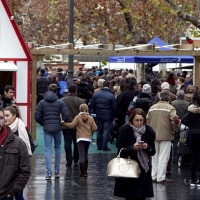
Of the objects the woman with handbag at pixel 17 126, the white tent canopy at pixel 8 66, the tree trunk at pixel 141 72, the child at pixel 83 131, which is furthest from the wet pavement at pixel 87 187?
the tree trunk at pixel 141 72

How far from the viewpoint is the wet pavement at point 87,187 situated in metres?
13.0

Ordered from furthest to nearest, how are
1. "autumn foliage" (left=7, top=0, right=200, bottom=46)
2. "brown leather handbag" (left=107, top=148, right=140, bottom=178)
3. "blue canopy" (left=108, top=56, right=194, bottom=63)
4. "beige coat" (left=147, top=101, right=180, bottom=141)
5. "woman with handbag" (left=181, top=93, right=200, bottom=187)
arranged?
"autumn foliage" (left=7, top=0, right=200, bottom=46) → "blue canopy" (left=108, top=56, right=194, bottom=63) → "beige coat" (left=147, top=101, right=180, bottom=141) → "woman with handbag" (left=181, top=93, right=200, bottom=187) → "brown leather handbag" (left=107, top=148, right=140, bottom=178)

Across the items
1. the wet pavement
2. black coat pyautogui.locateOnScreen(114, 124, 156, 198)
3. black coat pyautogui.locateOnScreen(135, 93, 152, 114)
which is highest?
black coat pyautogui.locateOnScreen(135, 93, 152, 114)

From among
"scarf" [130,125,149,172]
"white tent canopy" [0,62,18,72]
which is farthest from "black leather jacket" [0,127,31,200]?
"white tent canopy" [0,62,18,72]

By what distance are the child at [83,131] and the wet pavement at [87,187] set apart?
340mm

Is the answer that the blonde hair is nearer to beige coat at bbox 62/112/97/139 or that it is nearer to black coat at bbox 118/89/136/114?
beige coat at bbox 62/112/97/139

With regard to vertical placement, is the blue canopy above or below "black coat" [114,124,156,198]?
above

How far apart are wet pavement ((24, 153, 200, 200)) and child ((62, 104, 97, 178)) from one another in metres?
0.34

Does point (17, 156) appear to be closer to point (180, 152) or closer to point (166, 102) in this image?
point (166, 102)

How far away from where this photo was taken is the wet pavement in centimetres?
1301

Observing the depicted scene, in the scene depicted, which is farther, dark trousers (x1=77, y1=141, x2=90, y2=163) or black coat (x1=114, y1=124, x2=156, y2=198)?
dark trousers (x1=77, y1=141, x2=90, y2=163)

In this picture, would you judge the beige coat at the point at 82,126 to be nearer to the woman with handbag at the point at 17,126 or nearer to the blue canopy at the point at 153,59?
the woman with handbag at the point at 17,126

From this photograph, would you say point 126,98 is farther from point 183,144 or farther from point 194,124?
point 194,124

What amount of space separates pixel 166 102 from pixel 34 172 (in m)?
3.35
